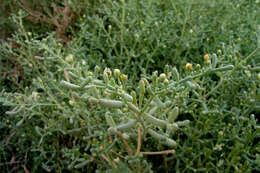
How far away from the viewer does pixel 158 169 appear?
1.36m

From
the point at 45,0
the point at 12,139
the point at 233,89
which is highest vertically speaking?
the point at 45,0

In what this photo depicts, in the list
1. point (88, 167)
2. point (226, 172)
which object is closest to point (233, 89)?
point (226, 172)

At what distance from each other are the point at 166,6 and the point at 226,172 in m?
1.45

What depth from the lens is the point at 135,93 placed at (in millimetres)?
903

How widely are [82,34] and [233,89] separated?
103 centimetres

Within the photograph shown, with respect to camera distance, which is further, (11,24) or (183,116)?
(11,24)

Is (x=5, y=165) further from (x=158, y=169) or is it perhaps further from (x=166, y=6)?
(x=166, y=6)

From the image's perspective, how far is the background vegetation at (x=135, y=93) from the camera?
3.03ft

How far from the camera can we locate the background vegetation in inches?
36.3

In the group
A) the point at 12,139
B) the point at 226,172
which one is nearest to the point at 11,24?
the point at 12,139

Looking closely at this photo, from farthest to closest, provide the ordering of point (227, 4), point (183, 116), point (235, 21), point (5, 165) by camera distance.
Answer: point (227, 4), point (235, 21), point (5, 165), point (183, 116)

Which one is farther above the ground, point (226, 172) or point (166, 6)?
point (166, 6)

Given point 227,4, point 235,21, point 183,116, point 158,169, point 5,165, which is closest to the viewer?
point 158,169

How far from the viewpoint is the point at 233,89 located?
4.69ft
